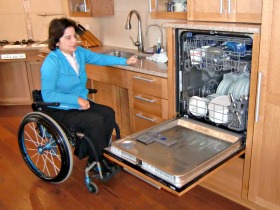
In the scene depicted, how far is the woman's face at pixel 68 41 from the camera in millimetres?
2244

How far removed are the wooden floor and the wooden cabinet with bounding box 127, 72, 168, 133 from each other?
44 cm

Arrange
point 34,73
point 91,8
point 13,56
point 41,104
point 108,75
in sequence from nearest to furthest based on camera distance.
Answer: point 41,104, point 108,75, point 91,8, point 13,56, point 34,73

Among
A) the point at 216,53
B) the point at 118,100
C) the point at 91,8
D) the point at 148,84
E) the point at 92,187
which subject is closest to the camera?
the point at 216,53

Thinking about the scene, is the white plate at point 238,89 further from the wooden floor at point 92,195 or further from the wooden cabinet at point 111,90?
the wooden cabinet at point 111,90

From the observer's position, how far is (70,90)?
234 cm

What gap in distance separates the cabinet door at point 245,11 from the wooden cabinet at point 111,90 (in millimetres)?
1144

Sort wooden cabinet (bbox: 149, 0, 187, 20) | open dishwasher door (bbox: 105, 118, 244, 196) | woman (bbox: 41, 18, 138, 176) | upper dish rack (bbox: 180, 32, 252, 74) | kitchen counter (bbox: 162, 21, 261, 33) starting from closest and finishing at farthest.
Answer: open dishwasher door (bbox: 105, 118, 244, 196) → kitchen counter (bbox: 162, 21, 261, 33) → upper dish rack (bbox: 180, 32, 252, 74) → woman (bbox: 41, 18, 138, 176) → wooden cabinet (bbox: 149, 0, 187, 20)

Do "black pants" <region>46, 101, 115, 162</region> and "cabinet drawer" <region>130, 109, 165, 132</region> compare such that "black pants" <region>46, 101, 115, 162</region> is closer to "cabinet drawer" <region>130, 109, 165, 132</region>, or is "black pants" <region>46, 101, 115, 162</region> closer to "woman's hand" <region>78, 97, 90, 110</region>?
"woman's hand" <region>78, 97, 90, 110</region>

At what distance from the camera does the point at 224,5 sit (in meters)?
1.78

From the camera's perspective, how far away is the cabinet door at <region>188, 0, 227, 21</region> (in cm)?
180

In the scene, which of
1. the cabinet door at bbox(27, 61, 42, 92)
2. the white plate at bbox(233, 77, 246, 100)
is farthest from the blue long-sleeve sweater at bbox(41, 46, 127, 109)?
the cabinet door at bbox(27, 61, 42, 92)

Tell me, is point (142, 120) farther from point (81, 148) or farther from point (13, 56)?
point (13, 56)

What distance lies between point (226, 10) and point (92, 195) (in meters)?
1.46

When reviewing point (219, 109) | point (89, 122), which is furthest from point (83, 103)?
point (219, 109)
